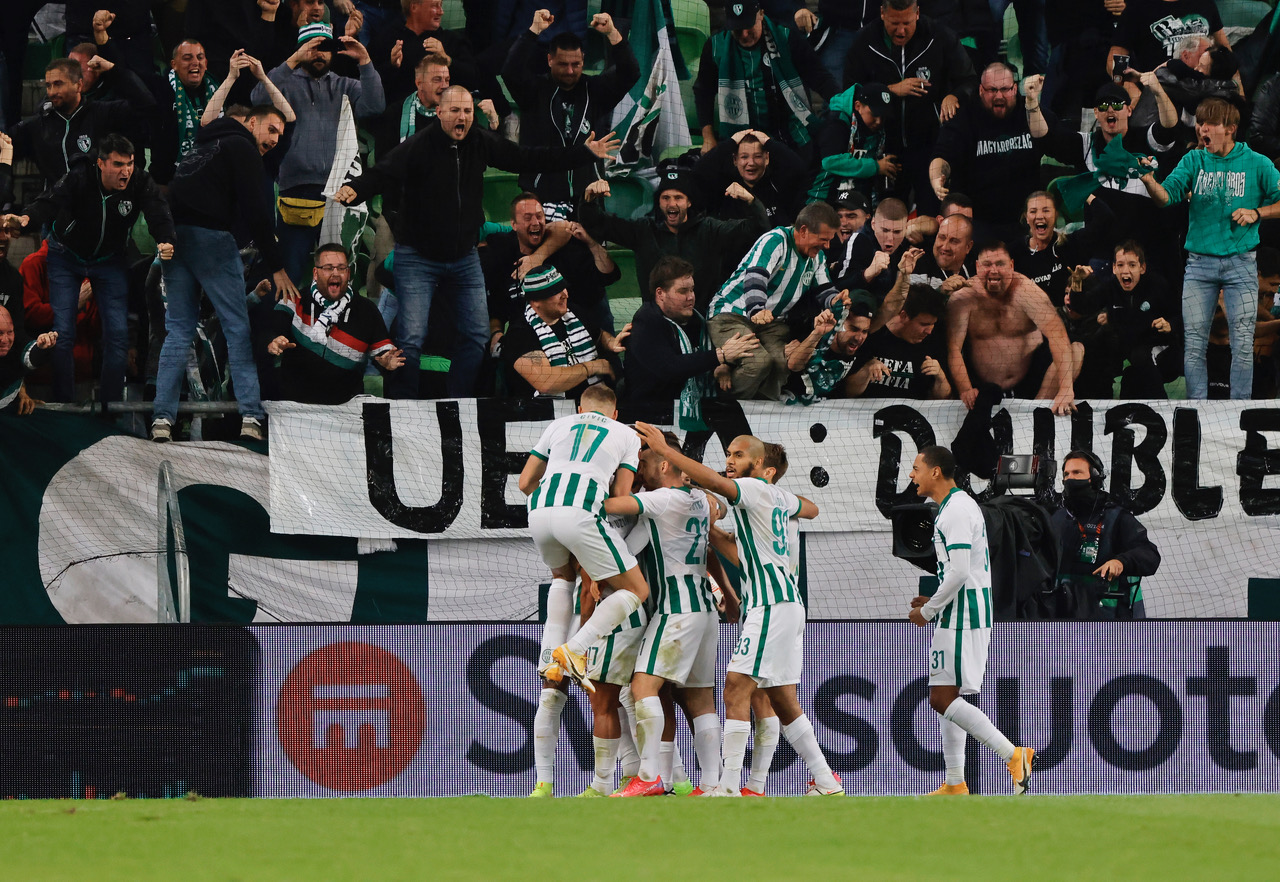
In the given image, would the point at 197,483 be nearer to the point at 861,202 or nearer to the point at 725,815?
the point at 861,202

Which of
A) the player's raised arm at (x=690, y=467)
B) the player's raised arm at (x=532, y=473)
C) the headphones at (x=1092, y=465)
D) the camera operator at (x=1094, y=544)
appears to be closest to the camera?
the player's raised arm at (x=690, y=467)

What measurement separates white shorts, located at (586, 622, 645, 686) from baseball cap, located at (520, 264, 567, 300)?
4140 mm

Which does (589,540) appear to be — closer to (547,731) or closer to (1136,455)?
(547,731)

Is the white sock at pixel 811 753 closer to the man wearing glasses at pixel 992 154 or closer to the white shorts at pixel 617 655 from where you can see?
the white shorts at pixel 617 655

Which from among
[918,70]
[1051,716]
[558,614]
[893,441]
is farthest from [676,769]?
[918,70]

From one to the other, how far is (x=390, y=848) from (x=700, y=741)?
281cm

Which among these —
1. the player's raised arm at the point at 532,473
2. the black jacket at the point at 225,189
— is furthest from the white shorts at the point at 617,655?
the black jacket at the point at 225,189

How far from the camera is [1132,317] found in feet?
36.3

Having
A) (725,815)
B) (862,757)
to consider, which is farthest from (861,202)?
(725,815)

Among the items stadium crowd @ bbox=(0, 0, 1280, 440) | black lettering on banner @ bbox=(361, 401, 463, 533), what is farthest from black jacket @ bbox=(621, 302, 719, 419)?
black lettering on banner @ bbox=(361, 401, 463, 533)

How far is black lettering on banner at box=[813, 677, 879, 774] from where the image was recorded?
27.2 feet

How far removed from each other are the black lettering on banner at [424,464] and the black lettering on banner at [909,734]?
371cm

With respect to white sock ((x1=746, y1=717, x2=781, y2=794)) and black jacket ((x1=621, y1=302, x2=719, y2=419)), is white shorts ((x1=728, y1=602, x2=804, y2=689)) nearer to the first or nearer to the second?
white sock ((x1=746, y1=717, x2=781, y2=794))

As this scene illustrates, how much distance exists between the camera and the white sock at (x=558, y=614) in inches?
285
